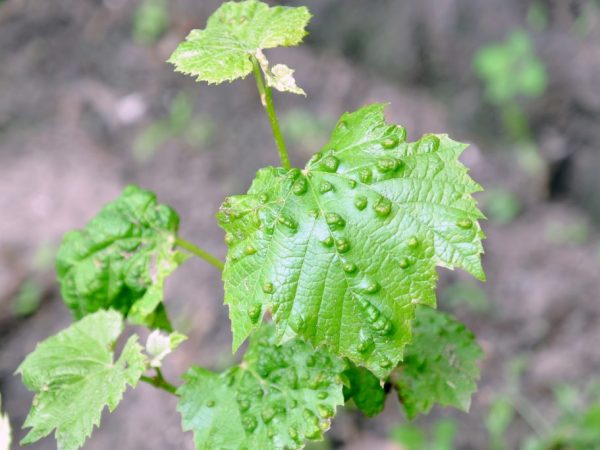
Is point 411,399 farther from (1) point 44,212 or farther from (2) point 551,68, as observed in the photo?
(1) point 44,212

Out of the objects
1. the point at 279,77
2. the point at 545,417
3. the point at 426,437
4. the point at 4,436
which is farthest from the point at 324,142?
the point at 4,436

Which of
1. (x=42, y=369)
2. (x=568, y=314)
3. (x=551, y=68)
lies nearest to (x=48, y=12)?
(x=551, y=68)

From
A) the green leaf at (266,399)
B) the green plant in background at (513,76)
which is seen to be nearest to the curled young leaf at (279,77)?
the green leaf at (266,399)

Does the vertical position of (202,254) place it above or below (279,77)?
below

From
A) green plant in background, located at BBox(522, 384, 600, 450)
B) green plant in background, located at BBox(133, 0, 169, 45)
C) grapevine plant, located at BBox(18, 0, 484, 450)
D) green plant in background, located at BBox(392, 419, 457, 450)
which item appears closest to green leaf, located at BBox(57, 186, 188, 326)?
grapevine plant, located at BBox(18, 0, 484, 450)

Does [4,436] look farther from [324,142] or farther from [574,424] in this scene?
[324,142]

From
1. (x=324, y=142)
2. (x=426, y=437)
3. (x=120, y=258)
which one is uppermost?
(x=120, y=258)
